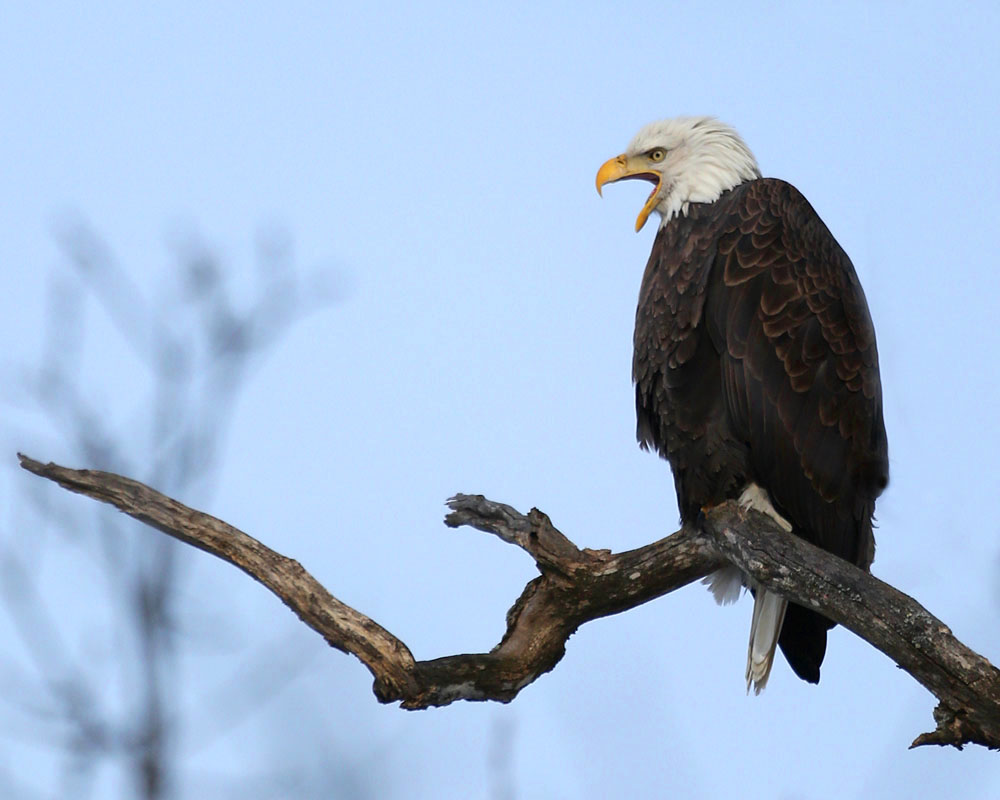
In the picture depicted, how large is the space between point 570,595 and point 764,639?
1.16 m

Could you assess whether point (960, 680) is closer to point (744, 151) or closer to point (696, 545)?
point (696, 545)

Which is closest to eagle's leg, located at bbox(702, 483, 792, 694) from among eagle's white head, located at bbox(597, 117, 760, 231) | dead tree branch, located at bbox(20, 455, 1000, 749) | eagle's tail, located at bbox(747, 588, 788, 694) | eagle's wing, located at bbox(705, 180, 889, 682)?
eagle's tail, located at bbox(747, 588, 788, 694)

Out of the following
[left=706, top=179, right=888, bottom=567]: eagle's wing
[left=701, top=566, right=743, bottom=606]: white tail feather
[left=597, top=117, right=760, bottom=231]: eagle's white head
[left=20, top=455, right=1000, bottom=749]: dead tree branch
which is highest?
[left=597, top=117, right=760, bottom=231]: eagle's white head

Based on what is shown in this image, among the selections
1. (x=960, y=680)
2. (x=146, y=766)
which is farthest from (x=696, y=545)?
(x=146, y=766)

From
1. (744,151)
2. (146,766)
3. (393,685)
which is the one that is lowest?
(146,766)

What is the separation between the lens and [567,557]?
4.03 m

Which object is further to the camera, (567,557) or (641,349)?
(641,349)

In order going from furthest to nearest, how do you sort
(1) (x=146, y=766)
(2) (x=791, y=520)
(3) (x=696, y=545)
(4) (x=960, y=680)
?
1. (2) (x=791, y=520)
2. (3) (x=696, y=545)
3. (4) (x=960, y=680)
4. (1) (x=146, y=766)

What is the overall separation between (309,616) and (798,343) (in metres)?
2.09

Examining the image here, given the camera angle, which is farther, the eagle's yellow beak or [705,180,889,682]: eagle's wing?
the eagle's yellow beak

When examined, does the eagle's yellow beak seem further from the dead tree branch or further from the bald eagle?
the dead tree branch

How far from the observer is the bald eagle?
4.52m

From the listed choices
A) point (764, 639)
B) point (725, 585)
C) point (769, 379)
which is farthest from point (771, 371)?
point (764, 639)

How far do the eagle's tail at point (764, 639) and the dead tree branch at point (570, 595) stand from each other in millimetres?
534
